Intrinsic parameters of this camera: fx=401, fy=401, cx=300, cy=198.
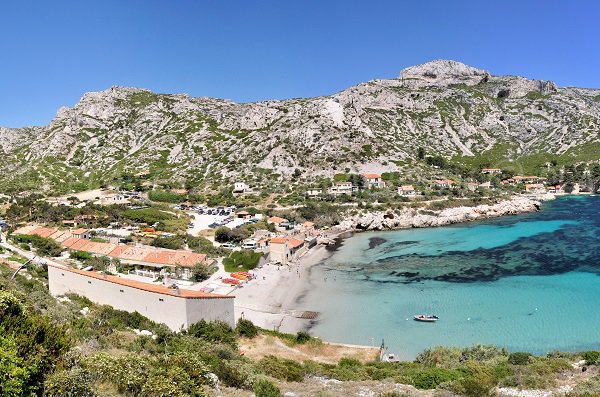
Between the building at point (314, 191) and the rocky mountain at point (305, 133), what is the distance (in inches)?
501

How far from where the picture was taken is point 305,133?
103m

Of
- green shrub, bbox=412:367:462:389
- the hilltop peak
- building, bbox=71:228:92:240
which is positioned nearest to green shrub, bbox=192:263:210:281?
building, bbox=71:228:92:240

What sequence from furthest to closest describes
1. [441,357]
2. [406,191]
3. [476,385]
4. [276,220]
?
[406,191] < [276,220] < [441,357] < [476,385]

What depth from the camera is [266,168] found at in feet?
316

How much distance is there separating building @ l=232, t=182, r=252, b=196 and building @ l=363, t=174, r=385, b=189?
2466cm

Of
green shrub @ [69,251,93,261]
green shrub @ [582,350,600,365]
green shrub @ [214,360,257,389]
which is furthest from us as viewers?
green shrub @ [69,251,93,261]

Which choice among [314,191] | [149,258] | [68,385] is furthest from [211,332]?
[314,191]

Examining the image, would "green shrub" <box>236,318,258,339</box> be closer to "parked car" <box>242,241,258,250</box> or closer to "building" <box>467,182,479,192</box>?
"parked car" <box>242,241,258,250</box>

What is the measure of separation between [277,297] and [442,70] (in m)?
171

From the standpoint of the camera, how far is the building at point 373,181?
82312mm

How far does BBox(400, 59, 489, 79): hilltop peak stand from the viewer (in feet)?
573

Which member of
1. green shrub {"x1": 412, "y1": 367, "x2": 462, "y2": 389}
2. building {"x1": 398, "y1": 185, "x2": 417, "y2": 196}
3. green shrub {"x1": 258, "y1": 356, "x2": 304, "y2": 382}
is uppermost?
building {"x1": 398, "y1": 185, "x2": 417, "y2": 196}

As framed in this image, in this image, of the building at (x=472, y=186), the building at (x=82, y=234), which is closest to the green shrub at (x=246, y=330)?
the building at (x=82, y=234)

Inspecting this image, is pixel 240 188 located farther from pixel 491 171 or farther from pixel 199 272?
pixel 491 171
